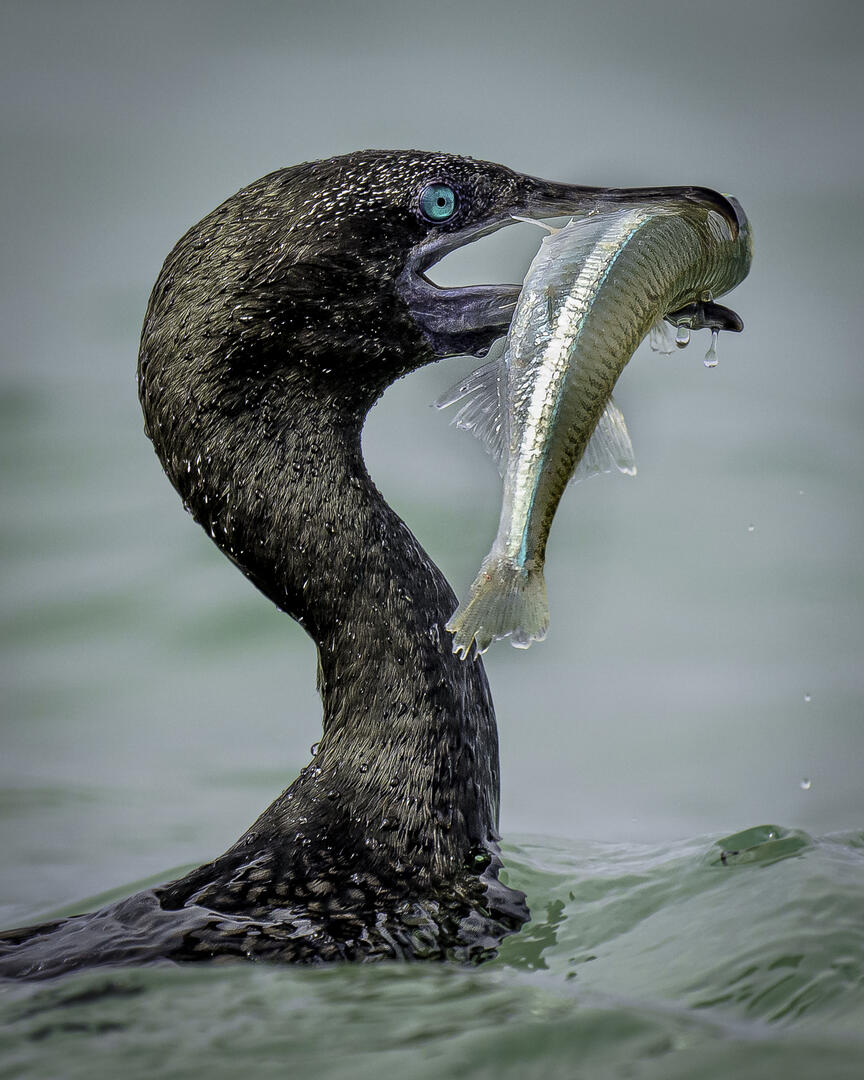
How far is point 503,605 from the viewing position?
97.0 inches

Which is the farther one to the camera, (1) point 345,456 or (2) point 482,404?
(1) point 345,456

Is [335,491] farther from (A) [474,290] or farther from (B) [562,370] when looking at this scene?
(B) [562,370]

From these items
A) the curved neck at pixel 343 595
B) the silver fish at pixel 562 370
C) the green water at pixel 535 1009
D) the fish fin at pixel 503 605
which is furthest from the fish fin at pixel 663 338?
the green water at pixel 535 1009

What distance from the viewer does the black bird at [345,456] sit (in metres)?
2.95

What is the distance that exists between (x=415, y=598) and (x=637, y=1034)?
3.85 ft

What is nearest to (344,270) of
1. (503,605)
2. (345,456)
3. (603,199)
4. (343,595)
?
(345,456)

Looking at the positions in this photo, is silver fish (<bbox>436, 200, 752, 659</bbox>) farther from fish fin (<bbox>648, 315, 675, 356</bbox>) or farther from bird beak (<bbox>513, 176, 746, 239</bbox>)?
fish fin (<bbox>648, 315, 675, 356</bbox>)

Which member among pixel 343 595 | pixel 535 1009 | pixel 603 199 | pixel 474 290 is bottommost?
pixel 535 1009

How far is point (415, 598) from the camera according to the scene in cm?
311

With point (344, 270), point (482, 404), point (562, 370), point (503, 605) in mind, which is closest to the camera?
point (503, 605)

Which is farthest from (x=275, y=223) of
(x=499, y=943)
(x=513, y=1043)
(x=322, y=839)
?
(x=513, y=1043)

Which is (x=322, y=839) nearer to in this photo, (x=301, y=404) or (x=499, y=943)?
(x=499, y=943)

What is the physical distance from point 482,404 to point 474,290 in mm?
423

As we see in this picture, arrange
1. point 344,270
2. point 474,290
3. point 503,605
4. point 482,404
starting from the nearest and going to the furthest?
1. point 503,605
2. point 482,404
3. point 344,270
4. point 474,290
